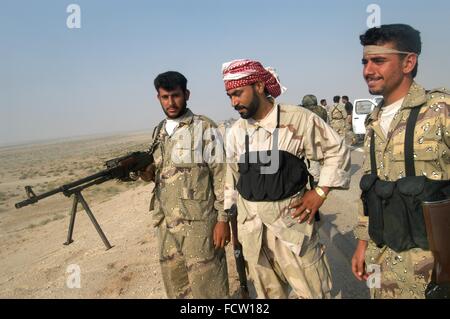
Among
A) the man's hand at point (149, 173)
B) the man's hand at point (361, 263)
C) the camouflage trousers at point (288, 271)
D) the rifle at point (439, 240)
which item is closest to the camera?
the rifle at point (439, 240)

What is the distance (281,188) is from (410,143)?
72cm

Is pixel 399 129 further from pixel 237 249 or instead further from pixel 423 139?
pixel 237 249

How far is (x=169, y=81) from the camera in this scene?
2.55m

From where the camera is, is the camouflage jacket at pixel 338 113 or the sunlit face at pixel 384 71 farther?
the camouflage jacket at pixel 338 113

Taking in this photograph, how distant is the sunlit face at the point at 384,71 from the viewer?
175cm

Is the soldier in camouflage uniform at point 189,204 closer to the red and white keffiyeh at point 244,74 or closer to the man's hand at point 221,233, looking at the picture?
the man's hand at point 221,233

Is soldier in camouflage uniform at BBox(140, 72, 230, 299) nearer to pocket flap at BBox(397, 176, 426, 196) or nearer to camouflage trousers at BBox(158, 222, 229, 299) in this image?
camouflage trousers at BBox(158, 222, 229, 299)

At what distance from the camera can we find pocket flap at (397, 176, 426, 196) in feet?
5.10

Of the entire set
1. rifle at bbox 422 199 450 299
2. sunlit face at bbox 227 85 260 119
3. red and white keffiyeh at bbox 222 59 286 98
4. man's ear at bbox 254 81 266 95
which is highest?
red and white keffiyeh at bbox 222 59 286 98

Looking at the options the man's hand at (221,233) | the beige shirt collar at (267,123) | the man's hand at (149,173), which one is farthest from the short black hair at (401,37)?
the man's hand at (149,173)

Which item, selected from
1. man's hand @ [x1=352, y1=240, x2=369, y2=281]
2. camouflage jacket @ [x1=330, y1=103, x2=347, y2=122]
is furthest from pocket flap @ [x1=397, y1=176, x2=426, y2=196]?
camouflage jacket @ [x1=330, y1=103, x2=347, y2=122]

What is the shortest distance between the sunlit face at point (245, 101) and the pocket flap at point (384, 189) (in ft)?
2.76

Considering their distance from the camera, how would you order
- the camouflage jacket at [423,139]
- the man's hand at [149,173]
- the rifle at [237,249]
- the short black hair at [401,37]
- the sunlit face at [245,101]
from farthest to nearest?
the man's hand at [149,173], the rifle at [237,249], the sunlit face at [245,101], the short black hair at [401,37], the camouflage jacket at [423,139]

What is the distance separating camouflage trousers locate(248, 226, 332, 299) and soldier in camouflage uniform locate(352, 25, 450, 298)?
0.91 ft
